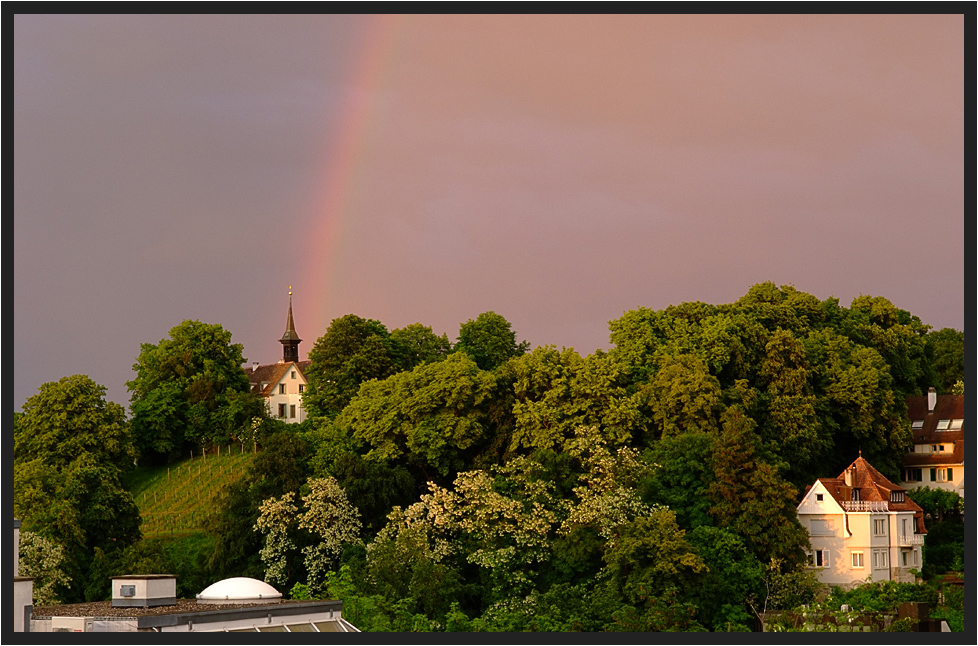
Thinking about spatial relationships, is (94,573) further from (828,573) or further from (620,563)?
(828,573)

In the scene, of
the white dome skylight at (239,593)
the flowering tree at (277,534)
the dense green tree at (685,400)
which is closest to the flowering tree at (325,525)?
the flowering tree at (277,534)

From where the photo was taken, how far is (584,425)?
157ft

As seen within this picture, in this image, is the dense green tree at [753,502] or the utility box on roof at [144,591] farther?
the dense green tree at [753,502]

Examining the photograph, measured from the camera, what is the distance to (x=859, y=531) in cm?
4750

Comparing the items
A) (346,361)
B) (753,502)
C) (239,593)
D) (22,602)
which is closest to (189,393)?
(346,361)

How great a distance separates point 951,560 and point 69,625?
3051cm

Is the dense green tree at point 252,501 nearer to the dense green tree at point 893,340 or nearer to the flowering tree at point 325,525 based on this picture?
the flowering tree at point 325,525

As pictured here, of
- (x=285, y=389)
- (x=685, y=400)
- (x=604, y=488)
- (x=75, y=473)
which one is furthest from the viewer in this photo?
(x=285, y=389)

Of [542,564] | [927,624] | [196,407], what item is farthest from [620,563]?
[196,407]

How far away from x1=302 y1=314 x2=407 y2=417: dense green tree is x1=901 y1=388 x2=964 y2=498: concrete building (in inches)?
843

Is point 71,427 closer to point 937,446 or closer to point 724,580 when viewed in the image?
point 724,580

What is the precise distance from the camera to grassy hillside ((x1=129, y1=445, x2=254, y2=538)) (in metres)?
57.6

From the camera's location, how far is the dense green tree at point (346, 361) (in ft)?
205

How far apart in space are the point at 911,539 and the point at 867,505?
1829 mm
